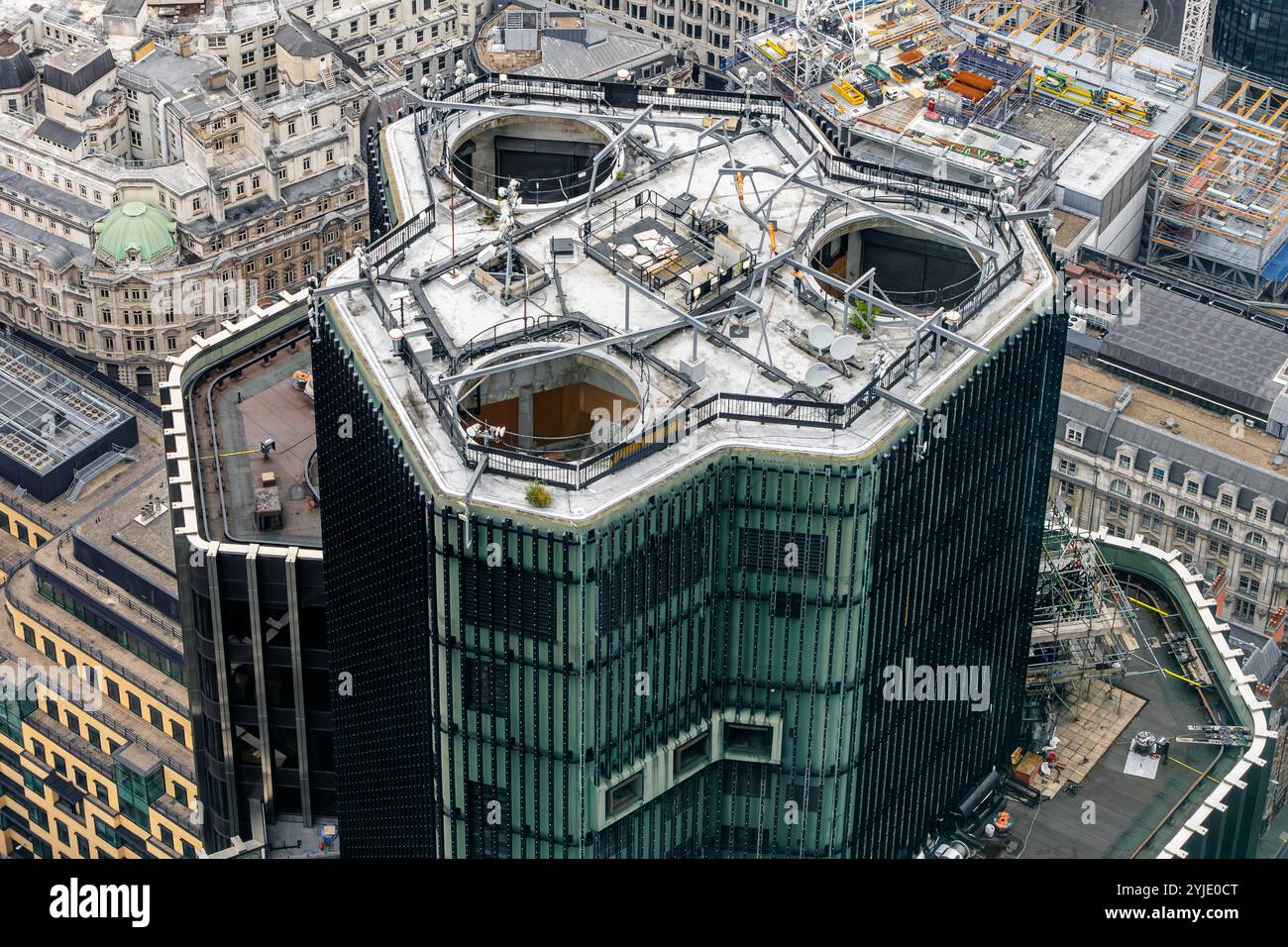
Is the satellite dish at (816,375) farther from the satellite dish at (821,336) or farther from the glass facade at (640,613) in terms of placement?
the glass facade at (640,613)

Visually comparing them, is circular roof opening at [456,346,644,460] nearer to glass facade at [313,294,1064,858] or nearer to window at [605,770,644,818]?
glass facade at [313,294,1064,858]

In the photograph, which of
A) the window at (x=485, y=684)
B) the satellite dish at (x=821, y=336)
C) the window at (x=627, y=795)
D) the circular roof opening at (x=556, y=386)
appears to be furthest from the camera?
the window at (x=627, y=795)

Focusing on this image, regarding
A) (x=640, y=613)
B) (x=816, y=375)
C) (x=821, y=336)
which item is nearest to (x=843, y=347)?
(x=821, y=336)

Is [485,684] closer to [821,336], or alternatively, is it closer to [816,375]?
[816,375]

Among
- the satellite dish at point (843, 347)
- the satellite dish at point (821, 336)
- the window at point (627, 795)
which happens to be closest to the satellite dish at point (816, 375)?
the satellite dish at point (843, 347)

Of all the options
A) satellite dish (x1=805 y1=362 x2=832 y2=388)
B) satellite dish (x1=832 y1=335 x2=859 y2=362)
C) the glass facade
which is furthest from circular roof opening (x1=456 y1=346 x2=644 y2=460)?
satellite dish (x1=832 y1=335 x2=859 y2=362)
